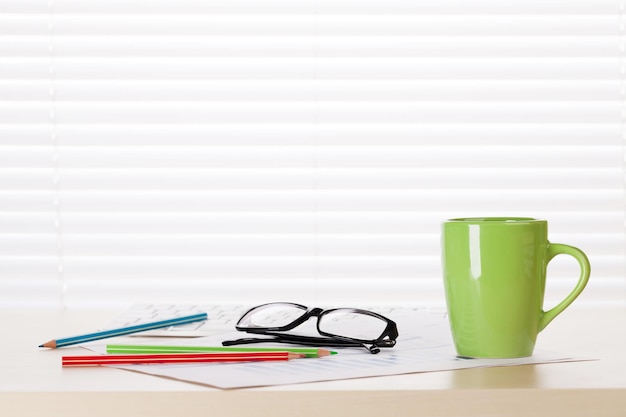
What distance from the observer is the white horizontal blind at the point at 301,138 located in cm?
183

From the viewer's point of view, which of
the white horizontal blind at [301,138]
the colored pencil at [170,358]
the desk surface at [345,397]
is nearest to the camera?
the desk surface at [345,397]

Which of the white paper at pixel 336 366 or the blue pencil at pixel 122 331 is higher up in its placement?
the blue pencil at pixel 122 331

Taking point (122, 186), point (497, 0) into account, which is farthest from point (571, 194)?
point (122, 186)

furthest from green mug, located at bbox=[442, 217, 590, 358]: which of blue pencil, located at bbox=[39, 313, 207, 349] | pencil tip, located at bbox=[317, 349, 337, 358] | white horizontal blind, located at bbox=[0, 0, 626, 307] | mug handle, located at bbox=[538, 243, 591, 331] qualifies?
white horizontal blind, located at bbox=[0, 0, 626, 307]

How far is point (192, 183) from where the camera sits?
6.04 feet

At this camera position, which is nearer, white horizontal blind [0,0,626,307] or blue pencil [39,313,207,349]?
blue pencil [39,313,207,349]

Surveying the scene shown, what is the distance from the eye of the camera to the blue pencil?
85 centimetres

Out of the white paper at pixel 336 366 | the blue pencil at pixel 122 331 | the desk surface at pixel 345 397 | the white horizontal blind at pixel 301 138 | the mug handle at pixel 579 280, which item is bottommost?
the desk surface at pixel 345 397

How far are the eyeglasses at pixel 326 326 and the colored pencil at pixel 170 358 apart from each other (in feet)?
0.18

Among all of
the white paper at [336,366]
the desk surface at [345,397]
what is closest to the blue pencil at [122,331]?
the white paper at [336,366]

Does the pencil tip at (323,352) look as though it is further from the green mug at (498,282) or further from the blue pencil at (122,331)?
the blue pencil at (122,331)

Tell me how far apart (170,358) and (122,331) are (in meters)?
0.17

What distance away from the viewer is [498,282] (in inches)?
28.8

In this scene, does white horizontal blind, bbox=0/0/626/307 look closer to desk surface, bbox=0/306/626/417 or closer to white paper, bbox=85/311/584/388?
white paper, bbox=85/311/584/388
